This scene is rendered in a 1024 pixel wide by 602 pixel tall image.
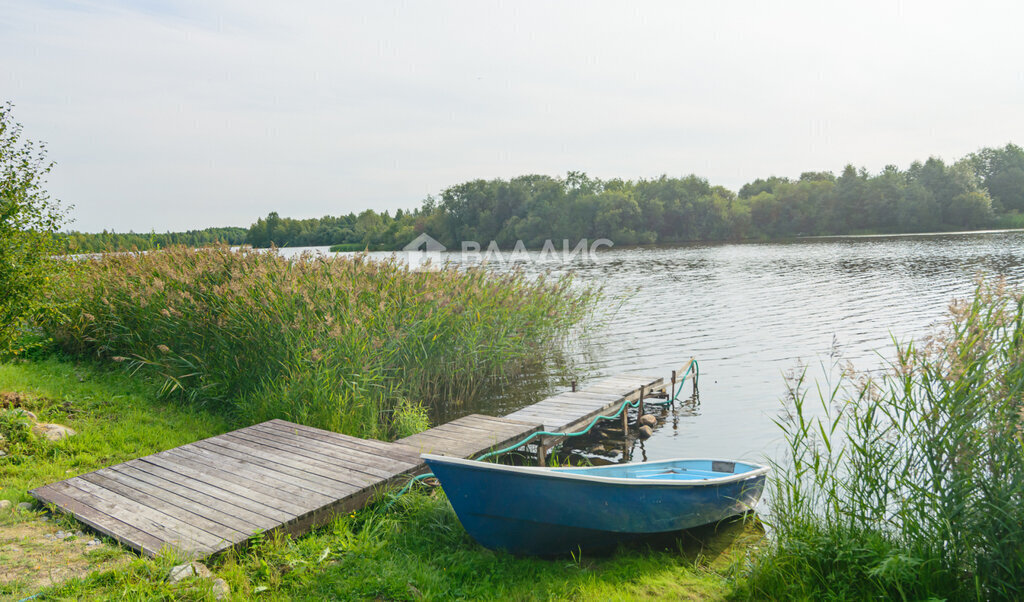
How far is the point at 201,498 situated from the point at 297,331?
3021 millimetres

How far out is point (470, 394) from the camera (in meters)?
11.0

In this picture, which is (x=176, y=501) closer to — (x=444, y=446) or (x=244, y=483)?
(x=244, y=483)

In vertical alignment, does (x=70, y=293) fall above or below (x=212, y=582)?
above

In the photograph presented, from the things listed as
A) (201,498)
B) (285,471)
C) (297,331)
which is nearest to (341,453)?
(285,471)

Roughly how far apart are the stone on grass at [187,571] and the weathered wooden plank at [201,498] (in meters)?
0.54

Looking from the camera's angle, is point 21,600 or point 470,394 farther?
point 470,394

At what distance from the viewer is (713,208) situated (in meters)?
79.2

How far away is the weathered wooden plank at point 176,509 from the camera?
4488 millimetres

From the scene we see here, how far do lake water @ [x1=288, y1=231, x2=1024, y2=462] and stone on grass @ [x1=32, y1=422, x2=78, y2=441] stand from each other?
539 centimetres

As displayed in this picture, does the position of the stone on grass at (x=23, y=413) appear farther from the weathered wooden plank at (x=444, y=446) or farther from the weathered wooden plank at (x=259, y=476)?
the weathered wooden plank at (x=444, y=446)

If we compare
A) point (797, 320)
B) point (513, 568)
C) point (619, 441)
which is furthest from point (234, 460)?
point (797, 320)

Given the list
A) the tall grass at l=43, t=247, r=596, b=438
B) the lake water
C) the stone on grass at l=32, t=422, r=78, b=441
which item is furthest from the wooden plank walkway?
the stone on grass at l=32, t=422, r=78, b=441

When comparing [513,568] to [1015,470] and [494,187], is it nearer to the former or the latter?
[1015,470]

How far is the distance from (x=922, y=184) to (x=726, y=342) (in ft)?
234
